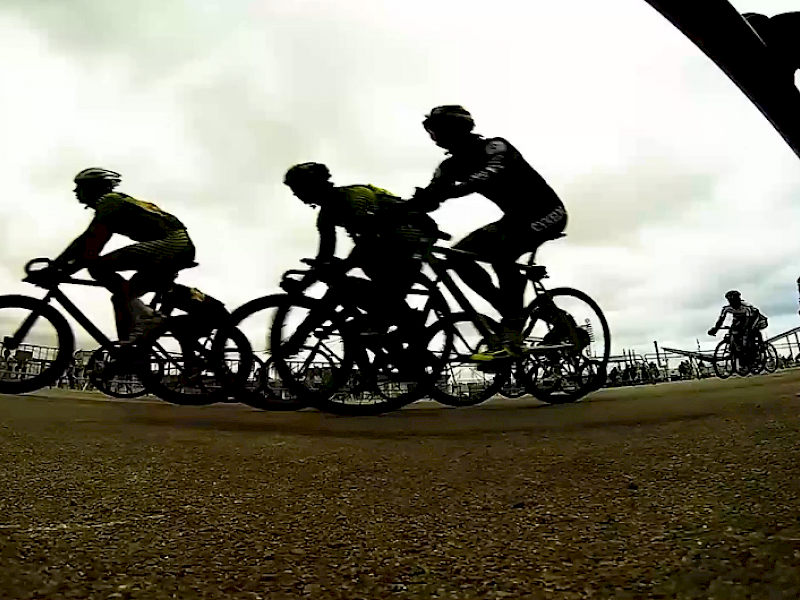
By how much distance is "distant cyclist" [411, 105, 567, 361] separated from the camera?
1.71 metres

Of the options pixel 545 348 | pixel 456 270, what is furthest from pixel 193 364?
pixel 545 348

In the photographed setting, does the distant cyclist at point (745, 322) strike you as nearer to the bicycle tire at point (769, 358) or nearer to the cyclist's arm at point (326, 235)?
the bicycle tire at point (769, 358)

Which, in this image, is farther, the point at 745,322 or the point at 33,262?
the point at 745,322

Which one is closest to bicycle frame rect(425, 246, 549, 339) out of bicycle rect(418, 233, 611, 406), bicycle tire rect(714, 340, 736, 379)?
bicycle rect(418, 233, 611, 406)

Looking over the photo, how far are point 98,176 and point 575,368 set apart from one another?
151cm

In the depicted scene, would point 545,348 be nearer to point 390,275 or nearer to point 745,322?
point 390,275

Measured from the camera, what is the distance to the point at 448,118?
172 centimetres

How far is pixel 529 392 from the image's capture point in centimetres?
190

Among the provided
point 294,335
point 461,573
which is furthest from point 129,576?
point 294,335

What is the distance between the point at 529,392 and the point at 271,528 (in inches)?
55.6

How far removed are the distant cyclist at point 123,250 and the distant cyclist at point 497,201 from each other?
2.32 ft

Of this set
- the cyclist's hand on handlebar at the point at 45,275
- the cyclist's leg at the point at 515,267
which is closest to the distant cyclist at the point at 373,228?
the cyclist's leg at the point at 515,267

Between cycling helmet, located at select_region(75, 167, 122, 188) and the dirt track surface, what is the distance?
88 centimetres

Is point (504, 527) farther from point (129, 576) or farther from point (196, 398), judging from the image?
point (196, 398)
